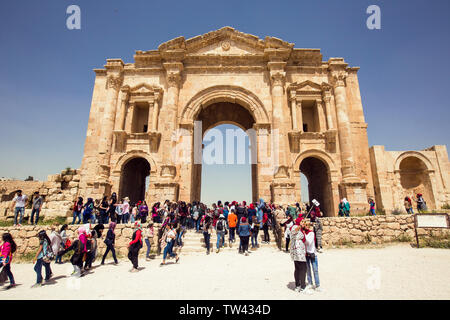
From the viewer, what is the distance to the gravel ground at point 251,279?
16.5 ft

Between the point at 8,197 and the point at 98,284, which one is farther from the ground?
the point at 8,197

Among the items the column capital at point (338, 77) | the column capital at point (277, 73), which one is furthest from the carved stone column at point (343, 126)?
the column capital at point (277, 73)

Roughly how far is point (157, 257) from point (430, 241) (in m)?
12.2

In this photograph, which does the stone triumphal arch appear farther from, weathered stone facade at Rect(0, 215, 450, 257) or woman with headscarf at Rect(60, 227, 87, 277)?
woman with headscarf at Rect(60, 227, 87, 277)

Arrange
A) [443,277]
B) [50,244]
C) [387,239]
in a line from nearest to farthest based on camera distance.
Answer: [443,277]
[50,244]
[387,239]

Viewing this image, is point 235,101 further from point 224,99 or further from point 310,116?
point 310,116

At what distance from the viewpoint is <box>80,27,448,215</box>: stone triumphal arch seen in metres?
15.8

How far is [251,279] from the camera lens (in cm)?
614

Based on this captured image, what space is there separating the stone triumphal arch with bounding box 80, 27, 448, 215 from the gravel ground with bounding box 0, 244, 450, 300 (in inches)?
270

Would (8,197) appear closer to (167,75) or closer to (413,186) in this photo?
(167,75)

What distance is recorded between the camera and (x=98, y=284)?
6.05m

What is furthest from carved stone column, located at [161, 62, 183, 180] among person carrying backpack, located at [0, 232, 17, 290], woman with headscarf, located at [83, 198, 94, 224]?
person carrying backpack, located at [0, 232, 17, 290]
